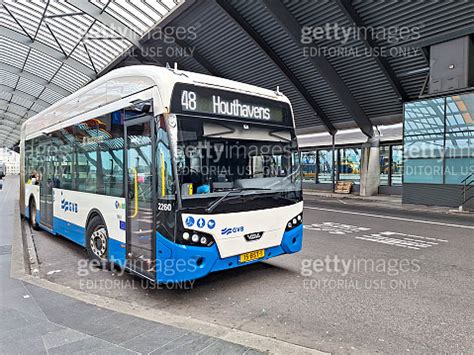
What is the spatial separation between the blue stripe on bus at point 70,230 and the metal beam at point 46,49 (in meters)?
25.7

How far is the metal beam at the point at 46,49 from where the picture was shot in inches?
1051

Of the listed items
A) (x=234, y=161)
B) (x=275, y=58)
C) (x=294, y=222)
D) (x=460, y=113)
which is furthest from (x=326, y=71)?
(x=234, y=161)

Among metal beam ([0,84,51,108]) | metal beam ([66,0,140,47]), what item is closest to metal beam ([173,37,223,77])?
metal beam ([66,0,140,47])

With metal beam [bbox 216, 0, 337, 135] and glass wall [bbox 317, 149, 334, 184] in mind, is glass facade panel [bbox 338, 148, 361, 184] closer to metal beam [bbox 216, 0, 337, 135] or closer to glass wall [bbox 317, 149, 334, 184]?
glass wall [bbox 317, 149, 334, 184]

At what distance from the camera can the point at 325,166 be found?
26.5 m

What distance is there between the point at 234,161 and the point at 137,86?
5.84 feet

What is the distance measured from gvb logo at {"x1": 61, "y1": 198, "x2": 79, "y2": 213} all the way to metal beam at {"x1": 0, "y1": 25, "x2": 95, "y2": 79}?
26.0m

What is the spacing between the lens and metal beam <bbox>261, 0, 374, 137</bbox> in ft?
52.0

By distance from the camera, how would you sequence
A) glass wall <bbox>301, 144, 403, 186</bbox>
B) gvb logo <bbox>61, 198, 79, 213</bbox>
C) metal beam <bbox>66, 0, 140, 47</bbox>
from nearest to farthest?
1. gvb logo <bbox>61, 198, 79, 213</bbox>
2. metal beam <bbox>66, 0, 140, 47</bbox>
3. glass wall <bbox>301, 144, 403, 186</bbox>

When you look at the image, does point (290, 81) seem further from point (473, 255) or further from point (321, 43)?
point (473, 255)

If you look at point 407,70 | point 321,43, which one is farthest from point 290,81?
point 407,70

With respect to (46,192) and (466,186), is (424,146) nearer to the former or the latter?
(466,186)

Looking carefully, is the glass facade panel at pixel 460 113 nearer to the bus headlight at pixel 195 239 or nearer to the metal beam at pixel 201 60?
the metal beam at pixel 201 60

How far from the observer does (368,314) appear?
170 inches
